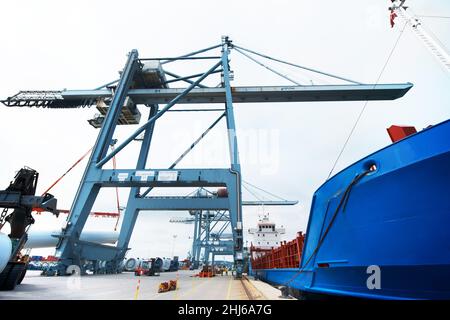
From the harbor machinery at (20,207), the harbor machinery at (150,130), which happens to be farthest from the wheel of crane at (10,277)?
the harbor machinery at (150,130)

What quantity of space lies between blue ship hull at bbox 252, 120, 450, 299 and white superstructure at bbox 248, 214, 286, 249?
22.3 metres

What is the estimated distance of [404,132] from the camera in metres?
4.03

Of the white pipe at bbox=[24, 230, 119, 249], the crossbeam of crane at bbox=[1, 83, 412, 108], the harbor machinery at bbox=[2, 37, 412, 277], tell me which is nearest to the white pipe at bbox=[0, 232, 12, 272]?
the harbor machinery at bbox=[2, 37, 412, 277]

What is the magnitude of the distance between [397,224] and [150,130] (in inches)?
764

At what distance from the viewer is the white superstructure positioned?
25719 mm

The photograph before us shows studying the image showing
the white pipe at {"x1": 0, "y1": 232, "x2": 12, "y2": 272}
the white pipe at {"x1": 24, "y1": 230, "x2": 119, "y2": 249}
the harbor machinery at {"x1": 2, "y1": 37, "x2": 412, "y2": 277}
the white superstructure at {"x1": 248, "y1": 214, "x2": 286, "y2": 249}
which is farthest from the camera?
the white pipe at {"x1": 24, "y1": 230, "x2": 119, "y2": 249}

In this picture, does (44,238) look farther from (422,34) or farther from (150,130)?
(422,34)

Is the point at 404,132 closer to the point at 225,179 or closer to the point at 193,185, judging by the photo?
the point at 225,179

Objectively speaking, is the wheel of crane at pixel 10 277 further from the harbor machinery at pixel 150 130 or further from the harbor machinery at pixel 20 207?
the harbor machinery at pixel 150 130

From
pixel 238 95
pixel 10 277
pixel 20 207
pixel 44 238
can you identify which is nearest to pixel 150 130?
pixel 238 95

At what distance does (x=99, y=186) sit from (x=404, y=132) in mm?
14256

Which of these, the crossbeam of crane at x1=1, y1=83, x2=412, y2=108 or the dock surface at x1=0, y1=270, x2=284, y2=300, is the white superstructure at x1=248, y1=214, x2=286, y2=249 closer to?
the crossbeam of crane at x1=1, y1=83, x2=412, y2=108
